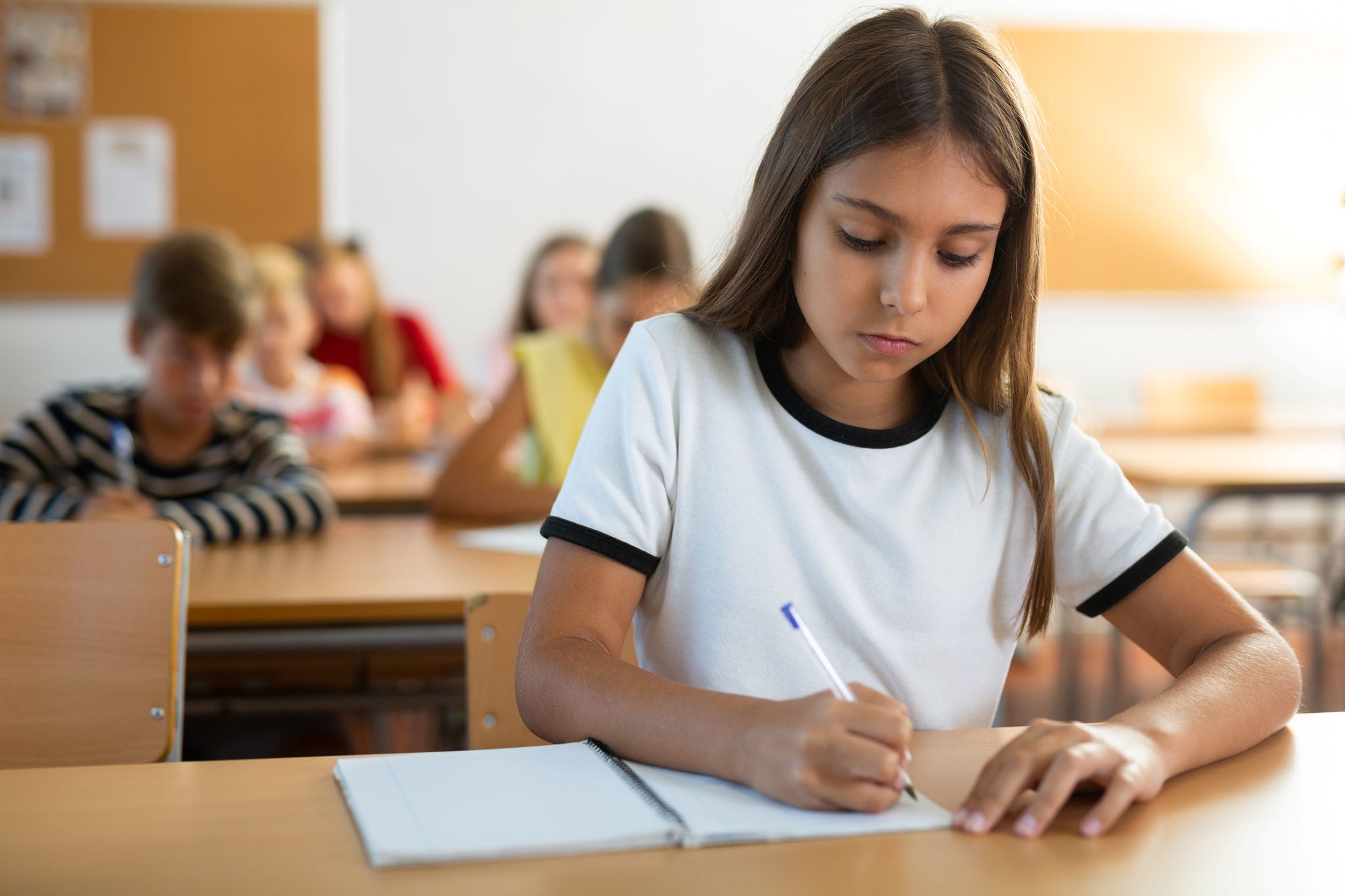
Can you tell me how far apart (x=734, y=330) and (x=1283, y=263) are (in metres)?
4.56

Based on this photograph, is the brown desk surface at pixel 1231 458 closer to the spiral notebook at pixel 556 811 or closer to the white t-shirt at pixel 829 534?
the white t-shirt at pixel 829 534

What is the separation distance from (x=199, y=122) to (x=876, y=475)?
13.7 ft

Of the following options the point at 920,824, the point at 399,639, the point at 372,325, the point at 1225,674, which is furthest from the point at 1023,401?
the point at 372,325

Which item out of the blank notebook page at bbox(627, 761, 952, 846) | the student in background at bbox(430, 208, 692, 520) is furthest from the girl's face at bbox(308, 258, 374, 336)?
the blank notebook page at bbox(627, 761, 952, 846)

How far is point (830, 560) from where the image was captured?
1.06 metres

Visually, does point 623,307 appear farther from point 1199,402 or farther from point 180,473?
point 1199,402

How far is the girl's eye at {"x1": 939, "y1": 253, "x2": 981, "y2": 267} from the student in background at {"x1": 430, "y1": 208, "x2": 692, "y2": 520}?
1084 millimetres

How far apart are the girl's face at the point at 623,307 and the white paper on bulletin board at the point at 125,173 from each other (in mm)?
2912

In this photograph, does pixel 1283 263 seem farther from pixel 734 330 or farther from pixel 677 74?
pixel 734 330

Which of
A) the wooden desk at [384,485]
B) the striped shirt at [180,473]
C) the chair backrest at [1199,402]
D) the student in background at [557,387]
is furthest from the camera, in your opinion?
the chair backrest at [1199,402]

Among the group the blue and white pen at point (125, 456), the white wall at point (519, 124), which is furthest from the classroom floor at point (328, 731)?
the white wall at point (519, 124)

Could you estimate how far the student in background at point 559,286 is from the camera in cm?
371

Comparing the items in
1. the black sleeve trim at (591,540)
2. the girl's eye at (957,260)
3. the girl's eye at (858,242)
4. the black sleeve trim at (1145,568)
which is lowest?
the black sleeve trim at (1145,568)

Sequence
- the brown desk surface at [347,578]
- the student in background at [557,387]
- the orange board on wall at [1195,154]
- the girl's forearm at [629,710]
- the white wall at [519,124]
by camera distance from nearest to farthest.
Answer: the girl's forearm at [629,710]
the brown desk surface at [347,578]
the student in background at [557,387]
the white wall at [519,124]
the orange board on wall at [1195,154]
